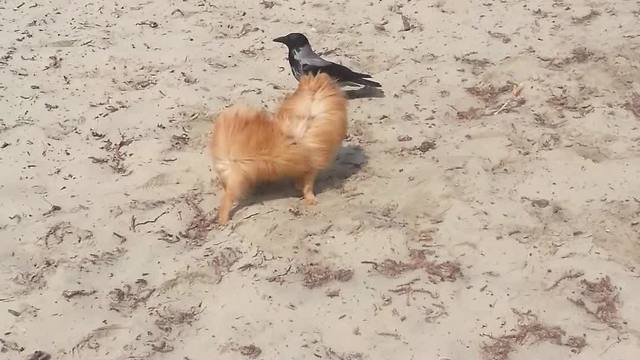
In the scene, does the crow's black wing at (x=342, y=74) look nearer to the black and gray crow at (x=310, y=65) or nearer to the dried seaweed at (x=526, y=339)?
the black and gray crow at (x=310, y=65)

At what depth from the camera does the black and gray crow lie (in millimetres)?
5125

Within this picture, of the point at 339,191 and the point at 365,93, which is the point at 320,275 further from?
the point at 365,93

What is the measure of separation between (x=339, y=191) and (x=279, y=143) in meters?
0.45

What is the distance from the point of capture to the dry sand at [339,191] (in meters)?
3.35

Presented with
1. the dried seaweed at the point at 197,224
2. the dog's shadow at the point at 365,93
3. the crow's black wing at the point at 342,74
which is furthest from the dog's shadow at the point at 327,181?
the crow's black wing at the point at 342,74

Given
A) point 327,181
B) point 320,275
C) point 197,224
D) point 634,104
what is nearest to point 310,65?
point 327,181

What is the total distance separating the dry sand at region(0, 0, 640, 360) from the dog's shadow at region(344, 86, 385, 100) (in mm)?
73

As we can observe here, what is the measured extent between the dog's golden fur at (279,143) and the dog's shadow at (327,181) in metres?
0.11

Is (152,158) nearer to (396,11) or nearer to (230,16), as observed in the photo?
(230,16)

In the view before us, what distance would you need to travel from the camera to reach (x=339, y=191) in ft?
13.9

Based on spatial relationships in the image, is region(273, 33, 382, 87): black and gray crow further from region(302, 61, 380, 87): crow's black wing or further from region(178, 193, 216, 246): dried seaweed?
region(178, 193, 216, 246): dried seaweed

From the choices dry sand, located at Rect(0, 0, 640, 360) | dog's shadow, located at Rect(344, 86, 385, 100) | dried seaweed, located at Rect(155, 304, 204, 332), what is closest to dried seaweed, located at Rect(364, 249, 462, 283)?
dry sand, located at Rect(0, 0, 640, 360)

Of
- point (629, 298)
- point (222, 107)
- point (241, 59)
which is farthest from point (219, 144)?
point (629, 298)

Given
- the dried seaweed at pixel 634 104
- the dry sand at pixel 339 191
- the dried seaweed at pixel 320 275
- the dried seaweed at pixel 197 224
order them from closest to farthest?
the dry sand at pixel 339 191 < the dried seaweed at pixel 320 275 < the dried seaweed at pixel 197 224 < the dried seaweed at pixel 634 104
